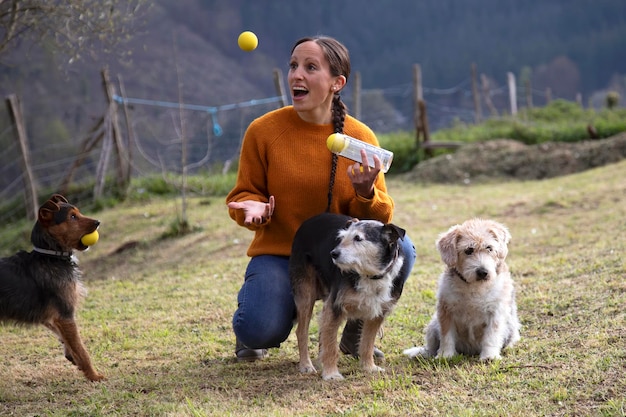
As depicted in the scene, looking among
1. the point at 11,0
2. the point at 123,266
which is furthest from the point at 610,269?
the point at 11,0

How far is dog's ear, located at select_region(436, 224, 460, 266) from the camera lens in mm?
4453

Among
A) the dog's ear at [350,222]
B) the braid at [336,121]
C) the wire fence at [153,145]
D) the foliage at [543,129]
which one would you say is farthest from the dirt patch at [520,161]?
the dog's ear at [350,222]

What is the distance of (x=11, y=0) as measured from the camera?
7766 mm

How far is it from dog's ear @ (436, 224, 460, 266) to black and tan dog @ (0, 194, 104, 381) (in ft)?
7.62

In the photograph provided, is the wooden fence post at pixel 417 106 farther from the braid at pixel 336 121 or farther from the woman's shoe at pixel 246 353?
the woman's shoe at pixel 246 353

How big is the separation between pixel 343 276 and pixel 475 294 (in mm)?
904

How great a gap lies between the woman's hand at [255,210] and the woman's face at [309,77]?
649 millimetres

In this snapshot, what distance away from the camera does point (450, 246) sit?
14.7 feet

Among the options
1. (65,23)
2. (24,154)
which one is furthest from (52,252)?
(24,154)

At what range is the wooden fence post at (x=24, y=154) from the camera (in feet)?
38.4

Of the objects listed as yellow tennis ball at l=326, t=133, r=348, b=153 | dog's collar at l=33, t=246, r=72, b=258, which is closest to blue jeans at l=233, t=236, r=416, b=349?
yellow tennis ball at l=326, t=133, r=348, b=153

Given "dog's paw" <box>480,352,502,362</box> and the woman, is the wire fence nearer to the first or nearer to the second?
the woman

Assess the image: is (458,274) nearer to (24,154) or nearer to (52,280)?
(52,280)

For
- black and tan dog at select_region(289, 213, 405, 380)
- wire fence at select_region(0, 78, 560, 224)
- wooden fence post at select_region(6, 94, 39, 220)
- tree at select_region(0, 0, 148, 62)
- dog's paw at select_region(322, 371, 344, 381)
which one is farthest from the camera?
wire fence at select_region(0, 78, 560, 224)
